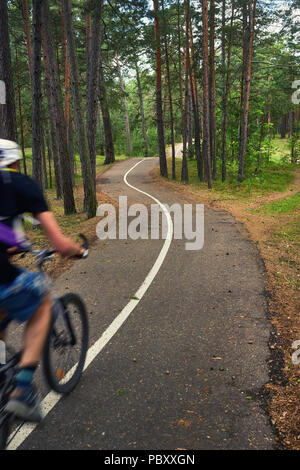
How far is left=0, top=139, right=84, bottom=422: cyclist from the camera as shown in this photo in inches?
113

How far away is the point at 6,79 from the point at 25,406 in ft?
37.3

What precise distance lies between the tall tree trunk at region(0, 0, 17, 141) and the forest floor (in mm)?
8974

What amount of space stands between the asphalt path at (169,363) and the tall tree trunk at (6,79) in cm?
632

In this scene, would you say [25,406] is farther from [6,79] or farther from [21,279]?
[6,79]

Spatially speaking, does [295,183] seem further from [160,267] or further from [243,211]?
[160,267]

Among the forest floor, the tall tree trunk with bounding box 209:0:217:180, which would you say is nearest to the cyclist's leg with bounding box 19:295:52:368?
the forest floor

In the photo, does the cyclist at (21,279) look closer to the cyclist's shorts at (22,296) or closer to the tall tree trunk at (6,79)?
the cyclist's shorts at (22,296)

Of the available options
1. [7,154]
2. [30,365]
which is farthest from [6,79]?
[30,365]

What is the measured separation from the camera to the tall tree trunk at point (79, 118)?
13133 mm

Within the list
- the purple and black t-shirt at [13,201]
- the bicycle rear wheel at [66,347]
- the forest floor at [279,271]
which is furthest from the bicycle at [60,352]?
the forest floor at [279,271]

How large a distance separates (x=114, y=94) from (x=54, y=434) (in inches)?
1182

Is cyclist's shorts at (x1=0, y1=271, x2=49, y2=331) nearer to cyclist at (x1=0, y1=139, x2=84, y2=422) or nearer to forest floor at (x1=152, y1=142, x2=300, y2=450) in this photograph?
cyclist at (x1=0, y1=139, x2=84, y2=422)

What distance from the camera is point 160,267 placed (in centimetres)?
816
